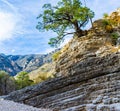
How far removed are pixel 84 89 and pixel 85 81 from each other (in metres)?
0.83

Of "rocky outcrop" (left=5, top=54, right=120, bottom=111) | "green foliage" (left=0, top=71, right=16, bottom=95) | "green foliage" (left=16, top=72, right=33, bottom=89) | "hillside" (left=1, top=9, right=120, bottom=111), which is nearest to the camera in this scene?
"rocky outcrop" (left=5, top=54, right=120, bottom=111)

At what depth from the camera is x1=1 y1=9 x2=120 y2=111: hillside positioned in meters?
25.2

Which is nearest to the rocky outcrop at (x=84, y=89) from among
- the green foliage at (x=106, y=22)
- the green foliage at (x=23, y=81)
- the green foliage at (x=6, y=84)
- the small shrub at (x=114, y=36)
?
the small shrub at (x=114, y=36)

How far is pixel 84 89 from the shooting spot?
26719mm

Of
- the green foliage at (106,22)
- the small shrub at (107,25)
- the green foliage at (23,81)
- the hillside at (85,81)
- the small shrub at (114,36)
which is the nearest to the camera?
the hillside at (85,81)

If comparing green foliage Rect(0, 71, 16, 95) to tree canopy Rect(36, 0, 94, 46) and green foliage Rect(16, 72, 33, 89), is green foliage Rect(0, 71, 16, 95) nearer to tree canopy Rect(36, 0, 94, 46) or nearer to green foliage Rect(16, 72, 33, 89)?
green foliage Rect(16, 72, 33, 89)

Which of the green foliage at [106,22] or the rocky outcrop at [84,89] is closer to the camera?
the rocky outcrop at [84,89]

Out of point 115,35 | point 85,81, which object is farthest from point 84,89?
point 115,35

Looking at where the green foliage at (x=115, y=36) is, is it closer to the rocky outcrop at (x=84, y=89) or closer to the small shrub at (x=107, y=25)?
the small shrub at (x=107, y=25)

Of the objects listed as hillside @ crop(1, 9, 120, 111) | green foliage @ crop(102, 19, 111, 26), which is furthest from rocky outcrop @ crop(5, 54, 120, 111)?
green foliage @ crop(102, 19, 111, 26)

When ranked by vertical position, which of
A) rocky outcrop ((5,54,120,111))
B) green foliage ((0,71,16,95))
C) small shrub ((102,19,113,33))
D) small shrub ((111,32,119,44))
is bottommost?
rocky outcrop ((5,54,120,111))

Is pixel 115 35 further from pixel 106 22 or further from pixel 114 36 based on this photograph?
pixel 106 22

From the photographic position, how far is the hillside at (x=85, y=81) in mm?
25219

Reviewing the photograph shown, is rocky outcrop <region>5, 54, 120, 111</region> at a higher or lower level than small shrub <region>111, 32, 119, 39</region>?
lower
